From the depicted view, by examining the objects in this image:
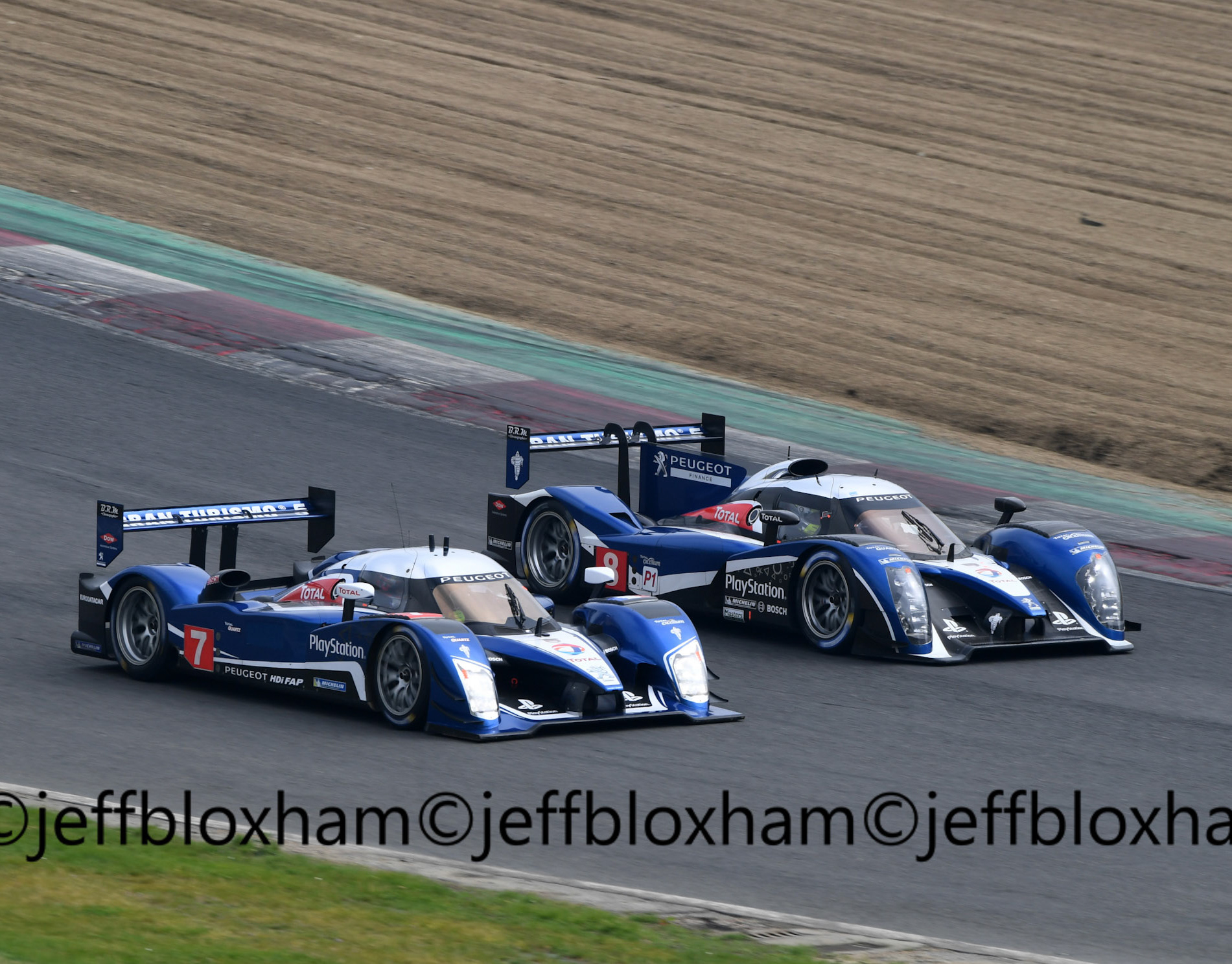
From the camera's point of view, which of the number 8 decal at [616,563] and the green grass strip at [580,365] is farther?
the green grass strip at [580,365]

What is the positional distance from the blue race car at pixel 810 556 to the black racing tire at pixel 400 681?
3.77 meters

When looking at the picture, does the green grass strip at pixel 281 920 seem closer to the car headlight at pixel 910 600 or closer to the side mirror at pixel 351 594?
the side mirror at pixel 351 594

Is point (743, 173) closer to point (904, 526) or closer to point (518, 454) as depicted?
point (518, 454)

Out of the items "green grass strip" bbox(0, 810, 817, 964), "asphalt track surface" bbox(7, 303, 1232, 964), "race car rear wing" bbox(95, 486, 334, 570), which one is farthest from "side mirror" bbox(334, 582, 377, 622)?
"green grass strip" bbox(0, 810, 817, 964)

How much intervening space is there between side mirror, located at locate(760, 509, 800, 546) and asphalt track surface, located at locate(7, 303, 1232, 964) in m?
0.79

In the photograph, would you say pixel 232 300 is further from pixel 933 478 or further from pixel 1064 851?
pixel 1064 851

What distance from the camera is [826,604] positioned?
14672mm

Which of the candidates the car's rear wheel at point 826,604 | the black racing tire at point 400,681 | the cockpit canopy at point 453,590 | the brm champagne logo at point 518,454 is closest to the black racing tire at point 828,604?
the car's rear wheel at point 826,604

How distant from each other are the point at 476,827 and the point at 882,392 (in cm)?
1428

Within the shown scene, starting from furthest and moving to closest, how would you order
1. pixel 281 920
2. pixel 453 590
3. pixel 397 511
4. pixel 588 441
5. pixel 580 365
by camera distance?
pixel 580 365
pixel 397 511
pixel 588 441
pixel 453 590
pixel 281 920

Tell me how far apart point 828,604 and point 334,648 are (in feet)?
13.4

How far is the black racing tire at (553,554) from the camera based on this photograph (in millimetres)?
16219

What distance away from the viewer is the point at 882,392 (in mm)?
23453

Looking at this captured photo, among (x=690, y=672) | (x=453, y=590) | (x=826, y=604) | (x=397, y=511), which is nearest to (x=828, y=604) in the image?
(x=826, y=604)
